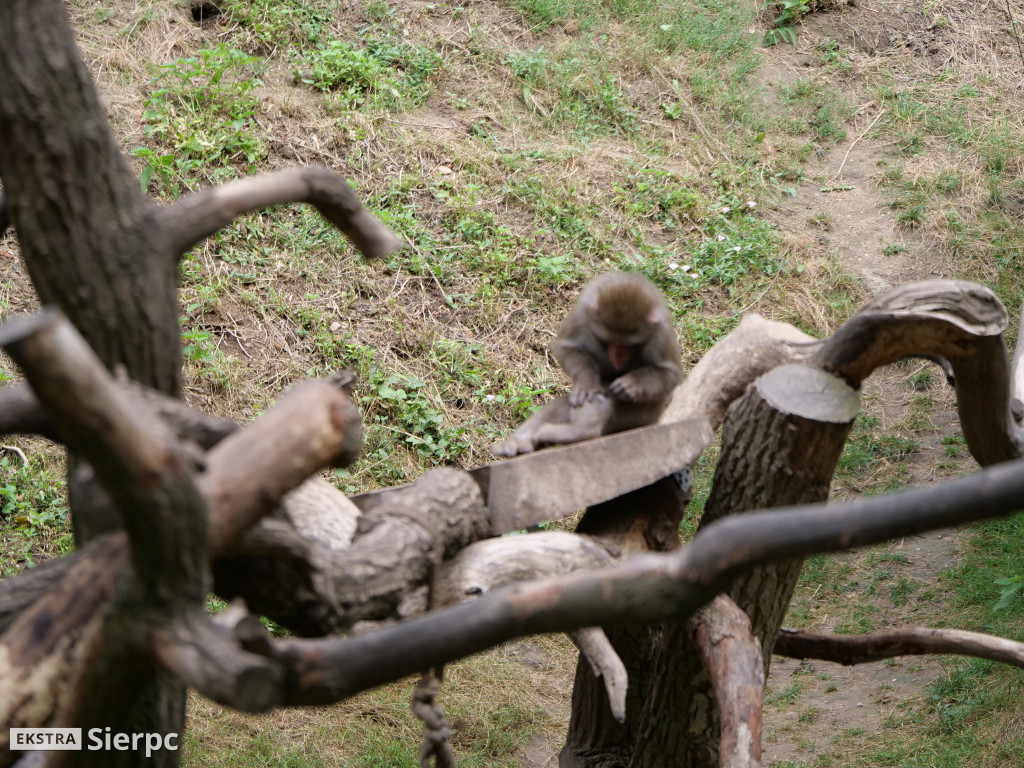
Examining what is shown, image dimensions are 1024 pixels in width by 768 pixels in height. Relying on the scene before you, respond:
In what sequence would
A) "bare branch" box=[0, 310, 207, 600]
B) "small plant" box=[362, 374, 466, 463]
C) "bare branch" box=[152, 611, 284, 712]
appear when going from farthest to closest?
"small plant" box=[362, 374, 466, 463] < "bare branch" box=[152, 611, 284, 712] < "bare branch" box=[0, 310, 207, 600]

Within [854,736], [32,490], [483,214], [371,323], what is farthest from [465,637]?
[483,214]

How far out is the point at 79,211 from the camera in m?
2.25

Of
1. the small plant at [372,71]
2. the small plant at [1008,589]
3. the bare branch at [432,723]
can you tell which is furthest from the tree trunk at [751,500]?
the small plant at [372,71]

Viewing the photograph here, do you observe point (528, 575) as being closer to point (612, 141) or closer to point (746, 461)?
point (746, 461)

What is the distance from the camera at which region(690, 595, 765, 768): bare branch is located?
292cm

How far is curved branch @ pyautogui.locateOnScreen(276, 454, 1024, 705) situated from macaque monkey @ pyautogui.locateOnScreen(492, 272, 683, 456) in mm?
2116

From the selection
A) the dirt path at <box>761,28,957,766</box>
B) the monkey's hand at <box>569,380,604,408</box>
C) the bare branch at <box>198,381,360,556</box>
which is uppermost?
the bare branch at <box>198,381,360,556</box>

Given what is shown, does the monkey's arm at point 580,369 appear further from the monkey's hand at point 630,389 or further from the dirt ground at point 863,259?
the dirt ground at point 863,259

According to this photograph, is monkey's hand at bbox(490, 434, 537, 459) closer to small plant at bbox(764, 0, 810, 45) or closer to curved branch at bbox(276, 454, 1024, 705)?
curved branch at bbox(276, 454, 1024, 705)

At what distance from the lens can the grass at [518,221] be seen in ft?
17.8

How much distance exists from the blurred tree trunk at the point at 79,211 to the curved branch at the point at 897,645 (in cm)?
270

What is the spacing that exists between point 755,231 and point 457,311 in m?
2.74

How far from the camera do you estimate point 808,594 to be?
604cm

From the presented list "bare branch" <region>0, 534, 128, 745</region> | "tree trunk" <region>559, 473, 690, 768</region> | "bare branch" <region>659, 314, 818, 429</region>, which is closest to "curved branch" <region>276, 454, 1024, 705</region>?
"bare branch" <region>0, 534, 128, 745</region>
